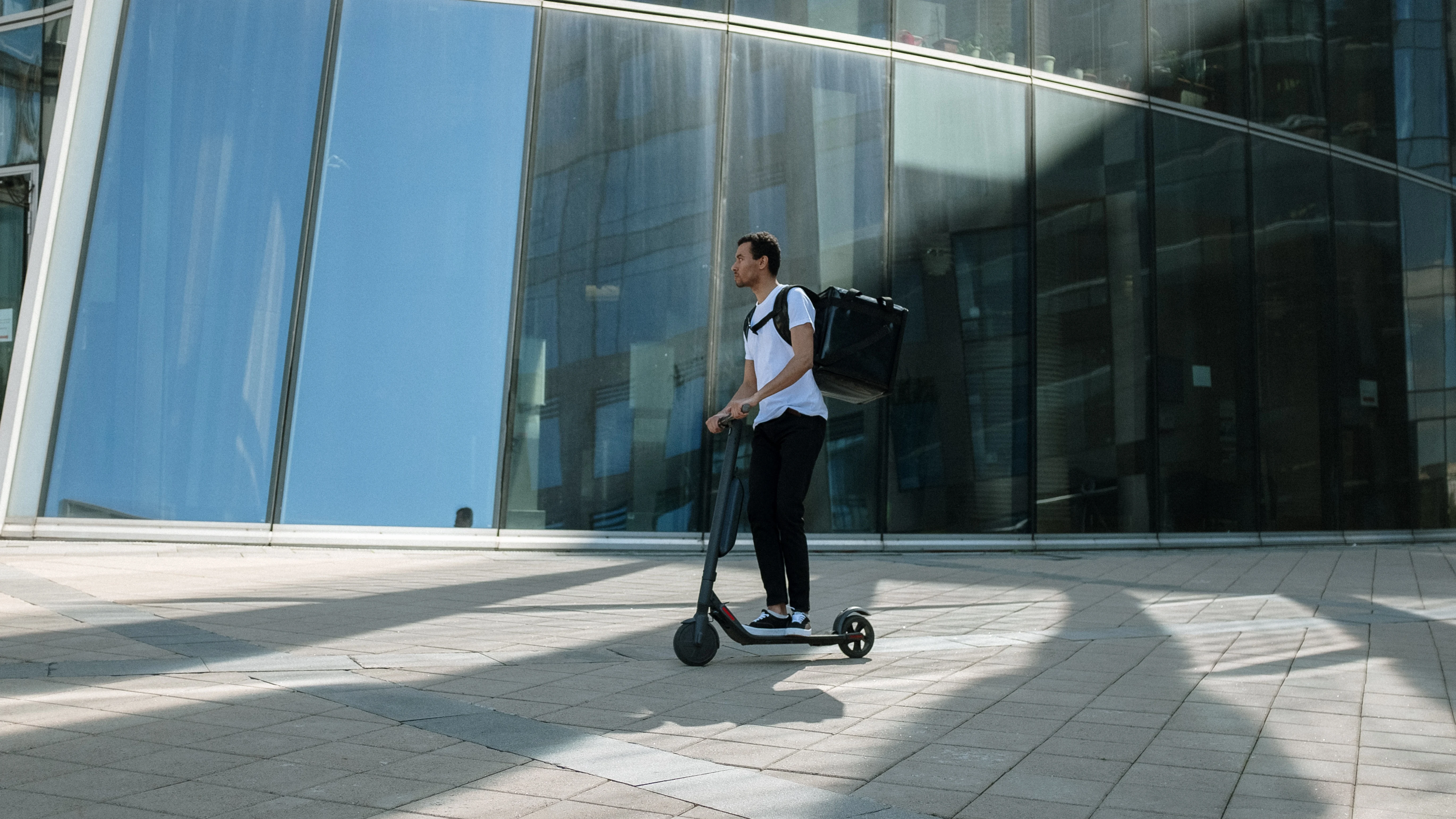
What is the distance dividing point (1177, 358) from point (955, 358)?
2.97m

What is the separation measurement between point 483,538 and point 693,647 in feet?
17.7

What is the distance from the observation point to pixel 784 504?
4719 mm

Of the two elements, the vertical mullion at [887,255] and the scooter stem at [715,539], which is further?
the vertical mullion at [887,255]

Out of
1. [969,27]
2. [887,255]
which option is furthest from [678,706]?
[969,27]

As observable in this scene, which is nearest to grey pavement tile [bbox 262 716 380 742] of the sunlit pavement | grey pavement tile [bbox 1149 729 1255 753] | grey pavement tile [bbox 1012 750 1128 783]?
the sunlit pavement

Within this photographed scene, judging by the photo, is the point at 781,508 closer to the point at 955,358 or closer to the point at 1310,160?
the point at 955,358

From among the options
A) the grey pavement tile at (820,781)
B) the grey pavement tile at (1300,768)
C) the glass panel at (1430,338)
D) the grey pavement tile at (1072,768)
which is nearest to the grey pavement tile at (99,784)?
the grey pavement tile at (820,781)

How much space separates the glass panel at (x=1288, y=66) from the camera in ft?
44.7

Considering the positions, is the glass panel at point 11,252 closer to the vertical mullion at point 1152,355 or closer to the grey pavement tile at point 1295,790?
the grey pavement tile at point 1295,790

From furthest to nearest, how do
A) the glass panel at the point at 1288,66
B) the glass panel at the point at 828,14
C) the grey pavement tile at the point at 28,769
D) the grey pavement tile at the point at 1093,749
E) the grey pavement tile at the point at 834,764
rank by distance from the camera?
the glass panel at the point at 1288,66 < the glass panel at the point at 828,14 < the grey pavement tile at the point at 1093,749 < the grey pavement tile at the point at 834,764 < the grey pavement tile at the point at 28,769

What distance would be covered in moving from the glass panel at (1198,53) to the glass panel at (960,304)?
7.16 feet

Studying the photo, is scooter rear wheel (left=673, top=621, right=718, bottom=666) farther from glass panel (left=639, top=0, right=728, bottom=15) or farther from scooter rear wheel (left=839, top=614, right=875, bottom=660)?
glass panel (left=639, top=0, right=728, bottom=15)

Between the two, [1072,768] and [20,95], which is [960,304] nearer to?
[1072,768]

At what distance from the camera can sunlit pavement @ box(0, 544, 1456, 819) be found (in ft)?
9.41
